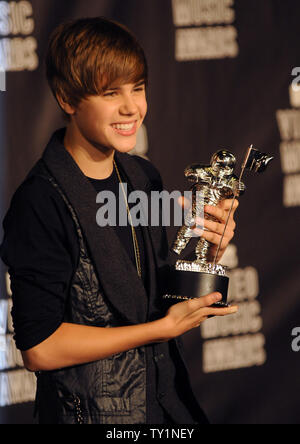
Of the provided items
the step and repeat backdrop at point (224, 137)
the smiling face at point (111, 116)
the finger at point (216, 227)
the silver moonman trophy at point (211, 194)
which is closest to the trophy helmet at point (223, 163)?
the silver moonman trophy at point (211, 194)

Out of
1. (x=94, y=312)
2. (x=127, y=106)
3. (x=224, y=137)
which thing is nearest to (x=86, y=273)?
(x=94, y=312)

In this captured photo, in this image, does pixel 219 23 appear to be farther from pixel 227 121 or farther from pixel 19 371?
pixel 19 371

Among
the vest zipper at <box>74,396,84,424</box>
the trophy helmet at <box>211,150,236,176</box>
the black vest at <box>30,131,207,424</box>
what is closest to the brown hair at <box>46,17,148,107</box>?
the black vest at <box>30,131,207,424</box>

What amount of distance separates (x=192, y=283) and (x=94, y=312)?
0.23 meters

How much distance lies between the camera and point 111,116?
1.33 m

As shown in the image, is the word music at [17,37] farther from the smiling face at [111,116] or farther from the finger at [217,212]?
the finger at [217,212]

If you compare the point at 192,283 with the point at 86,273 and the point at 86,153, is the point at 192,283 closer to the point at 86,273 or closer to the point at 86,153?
the point at 86,273

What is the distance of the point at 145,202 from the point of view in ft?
5.03

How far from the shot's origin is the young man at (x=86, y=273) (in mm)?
1258

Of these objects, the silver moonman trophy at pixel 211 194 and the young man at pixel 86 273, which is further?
the silver moonman trophy at pixel 211 194

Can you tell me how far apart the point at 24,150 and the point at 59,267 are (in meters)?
0.97

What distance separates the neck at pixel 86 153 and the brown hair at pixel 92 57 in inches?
3.2

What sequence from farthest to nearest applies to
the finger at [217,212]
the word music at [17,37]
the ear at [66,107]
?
the word music at [17,37], the finger at [217,212], the ear at [66,107]

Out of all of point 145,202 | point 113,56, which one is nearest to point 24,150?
point 145,202
